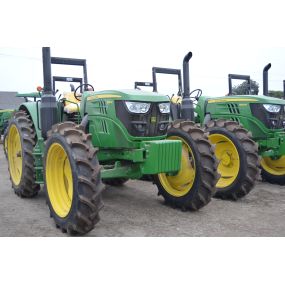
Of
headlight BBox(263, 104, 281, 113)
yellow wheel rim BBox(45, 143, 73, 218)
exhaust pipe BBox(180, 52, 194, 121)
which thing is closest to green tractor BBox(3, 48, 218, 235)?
yellow wheel rim BBox(45, 143, 73, 218)

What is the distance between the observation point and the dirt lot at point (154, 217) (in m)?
4.19

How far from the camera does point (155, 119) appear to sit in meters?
4.60

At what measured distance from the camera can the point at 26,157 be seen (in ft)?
17.4

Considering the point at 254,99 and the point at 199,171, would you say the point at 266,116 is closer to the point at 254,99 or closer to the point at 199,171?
the point at 254,99

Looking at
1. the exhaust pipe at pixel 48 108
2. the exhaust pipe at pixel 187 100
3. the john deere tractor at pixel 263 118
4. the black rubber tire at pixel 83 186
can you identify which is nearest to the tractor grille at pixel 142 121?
the black rubber tire at pixel 83 186

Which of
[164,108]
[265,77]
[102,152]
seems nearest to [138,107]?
[164,108]

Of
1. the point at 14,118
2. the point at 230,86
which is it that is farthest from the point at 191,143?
the point at 230,86

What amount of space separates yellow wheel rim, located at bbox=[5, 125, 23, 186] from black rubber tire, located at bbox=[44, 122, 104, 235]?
2.30 metres

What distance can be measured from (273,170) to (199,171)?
3.07 meters

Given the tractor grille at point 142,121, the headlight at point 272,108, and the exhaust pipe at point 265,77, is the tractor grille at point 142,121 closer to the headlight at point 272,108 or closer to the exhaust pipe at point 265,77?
the headlight at point 272,108

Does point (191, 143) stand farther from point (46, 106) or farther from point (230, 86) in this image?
point (230, 86)

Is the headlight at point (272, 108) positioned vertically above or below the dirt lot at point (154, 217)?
above

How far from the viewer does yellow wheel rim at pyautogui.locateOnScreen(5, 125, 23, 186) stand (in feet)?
19.7

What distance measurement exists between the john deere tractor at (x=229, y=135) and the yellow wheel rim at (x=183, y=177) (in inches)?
38.6
